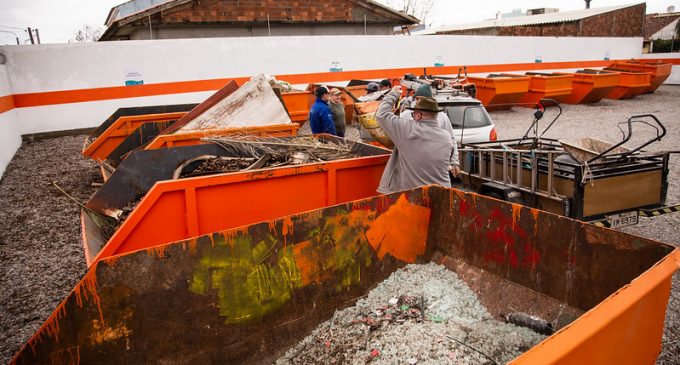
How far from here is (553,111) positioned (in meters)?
17.5

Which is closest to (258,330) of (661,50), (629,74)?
(629,74)

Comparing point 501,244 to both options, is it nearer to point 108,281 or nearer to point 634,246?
point 634,246

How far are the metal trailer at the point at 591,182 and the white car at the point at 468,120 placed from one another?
275 cm

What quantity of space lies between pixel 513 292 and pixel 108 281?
9.42 ft

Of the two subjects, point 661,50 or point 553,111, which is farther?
point 661,50

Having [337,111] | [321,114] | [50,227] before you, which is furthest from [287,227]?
[337,111]

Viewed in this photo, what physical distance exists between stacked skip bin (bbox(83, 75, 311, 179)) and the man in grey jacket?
2.78 m

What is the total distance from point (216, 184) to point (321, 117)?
362 centimetres

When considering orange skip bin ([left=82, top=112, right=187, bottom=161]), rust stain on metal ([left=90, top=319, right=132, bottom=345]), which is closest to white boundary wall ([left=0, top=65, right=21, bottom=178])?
orange skip bin ([left=82, top=112, right=187, bottom=161])

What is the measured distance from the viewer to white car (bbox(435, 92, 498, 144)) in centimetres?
829

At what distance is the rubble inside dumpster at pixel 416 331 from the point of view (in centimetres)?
291

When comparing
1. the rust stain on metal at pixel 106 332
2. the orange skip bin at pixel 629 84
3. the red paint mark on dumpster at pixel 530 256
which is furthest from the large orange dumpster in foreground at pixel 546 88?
the rust stain on metal at pixel 106 332

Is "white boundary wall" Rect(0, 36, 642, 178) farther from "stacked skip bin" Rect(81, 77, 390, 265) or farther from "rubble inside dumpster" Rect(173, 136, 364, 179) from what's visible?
"rubble inside dumpster" Rect(173, 136, 364, 179)

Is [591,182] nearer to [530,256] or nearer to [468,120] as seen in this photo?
[530,256]
